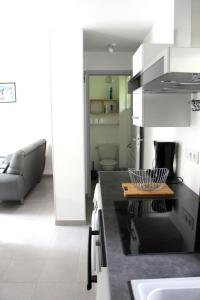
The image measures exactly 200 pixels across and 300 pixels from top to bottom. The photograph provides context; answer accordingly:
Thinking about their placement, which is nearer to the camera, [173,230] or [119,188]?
[173,230]

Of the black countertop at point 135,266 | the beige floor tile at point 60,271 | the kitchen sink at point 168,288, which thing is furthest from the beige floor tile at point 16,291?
the kitchen sink at point 168,288

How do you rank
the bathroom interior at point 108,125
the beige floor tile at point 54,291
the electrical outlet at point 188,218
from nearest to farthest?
1. the electrical outlet at point 188,218
2. the beige floor tile at point 54,291
3. the bathroom interior at point 108,125

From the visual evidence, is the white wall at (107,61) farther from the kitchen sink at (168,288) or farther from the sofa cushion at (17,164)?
the kitchen sink at (168,288)

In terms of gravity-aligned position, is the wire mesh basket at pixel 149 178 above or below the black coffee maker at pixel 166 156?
below

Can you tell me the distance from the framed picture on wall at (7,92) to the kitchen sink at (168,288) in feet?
18.3

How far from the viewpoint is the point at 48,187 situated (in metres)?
5.34

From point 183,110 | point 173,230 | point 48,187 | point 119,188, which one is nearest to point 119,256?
point 173,230

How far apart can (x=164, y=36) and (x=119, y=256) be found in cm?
225

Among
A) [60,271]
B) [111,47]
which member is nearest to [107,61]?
[111,47]

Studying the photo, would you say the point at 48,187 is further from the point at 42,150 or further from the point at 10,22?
the point at 10,22

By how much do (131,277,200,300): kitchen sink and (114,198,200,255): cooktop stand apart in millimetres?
206

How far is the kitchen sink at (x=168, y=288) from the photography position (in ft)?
3.04

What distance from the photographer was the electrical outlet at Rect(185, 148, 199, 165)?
6.49 ft

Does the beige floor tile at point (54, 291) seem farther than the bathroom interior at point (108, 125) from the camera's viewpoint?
No
